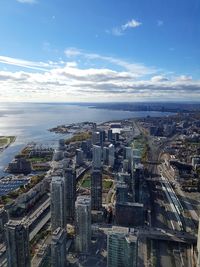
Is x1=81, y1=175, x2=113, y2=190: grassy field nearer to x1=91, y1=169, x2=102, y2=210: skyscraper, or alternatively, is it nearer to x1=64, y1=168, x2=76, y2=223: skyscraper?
x1=91, y1=169, x2=102, y2=210: skyscraper

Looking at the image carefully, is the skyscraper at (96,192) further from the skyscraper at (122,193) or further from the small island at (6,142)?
the small island at (6,142)

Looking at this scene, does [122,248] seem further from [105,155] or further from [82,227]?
[105,155]

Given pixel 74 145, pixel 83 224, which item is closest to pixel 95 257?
pixel 83 224

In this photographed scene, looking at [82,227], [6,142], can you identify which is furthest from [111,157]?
[6,142]

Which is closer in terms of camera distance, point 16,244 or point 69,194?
point 16,244

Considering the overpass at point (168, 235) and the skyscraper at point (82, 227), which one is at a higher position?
the skyscraper at point (82, 227)

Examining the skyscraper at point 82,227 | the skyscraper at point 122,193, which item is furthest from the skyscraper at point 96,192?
the skyscraper at point 82,227

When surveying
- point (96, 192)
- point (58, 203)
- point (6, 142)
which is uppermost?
point (58, 203)

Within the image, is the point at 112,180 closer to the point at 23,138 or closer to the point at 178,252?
the point at 178,252
